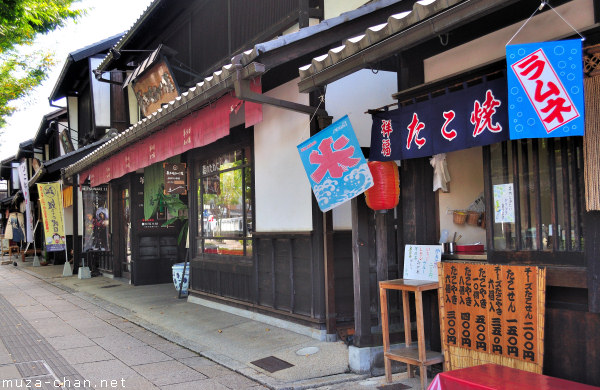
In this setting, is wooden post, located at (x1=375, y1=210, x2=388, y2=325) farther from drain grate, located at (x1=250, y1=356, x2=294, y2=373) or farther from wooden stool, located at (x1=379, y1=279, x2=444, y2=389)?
drain grate, located at (x1=250, y1=356, x2=294, y2=373)

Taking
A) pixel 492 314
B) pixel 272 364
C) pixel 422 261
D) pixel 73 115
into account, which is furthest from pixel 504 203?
pixel 73 115

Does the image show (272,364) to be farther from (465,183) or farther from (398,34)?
(398,34)

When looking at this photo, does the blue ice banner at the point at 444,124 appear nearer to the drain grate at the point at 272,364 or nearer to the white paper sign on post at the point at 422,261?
the white paper sign on post at the point at 422,261

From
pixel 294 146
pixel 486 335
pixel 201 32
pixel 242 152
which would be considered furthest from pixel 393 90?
pixel 201 32

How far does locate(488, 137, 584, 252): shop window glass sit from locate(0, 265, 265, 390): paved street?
357 cm

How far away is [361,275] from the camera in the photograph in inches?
243

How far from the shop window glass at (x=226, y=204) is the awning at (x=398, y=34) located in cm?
437

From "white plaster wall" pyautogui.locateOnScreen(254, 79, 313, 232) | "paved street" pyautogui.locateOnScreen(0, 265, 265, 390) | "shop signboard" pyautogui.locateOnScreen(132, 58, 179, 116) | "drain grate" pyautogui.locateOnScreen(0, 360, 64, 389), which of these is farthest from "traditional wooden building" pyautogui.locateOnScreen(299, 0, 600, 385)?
"shop signboard" pyautogui.locateOnScreen(132, 58, 179, 116)

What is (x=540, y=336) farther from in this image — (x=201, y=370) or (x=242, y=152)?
(x=242, y=152)

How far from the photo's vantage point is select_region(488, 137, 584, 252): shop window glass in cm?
443

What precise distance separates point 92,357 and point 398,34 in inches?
250

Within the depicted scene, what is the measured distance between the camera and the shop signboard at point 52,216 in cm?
1867

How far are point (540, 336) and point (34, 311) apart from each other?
37.0ft

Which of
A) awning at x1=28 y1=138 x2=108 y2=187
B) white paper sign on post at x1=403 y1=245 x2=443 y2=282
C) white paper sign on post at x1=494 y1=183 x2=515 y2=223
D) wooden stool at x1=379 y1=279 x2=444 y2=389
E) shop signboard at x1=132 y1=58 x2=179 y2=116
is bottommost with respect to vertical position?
wooden stool at x1=379 y1=279 x2=444 y2=389
